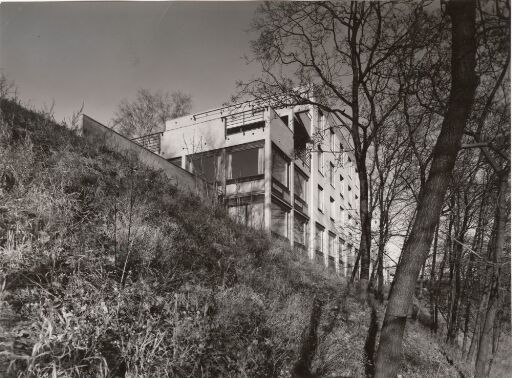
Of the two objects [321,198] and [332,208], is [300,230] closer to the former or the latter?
[321,198]

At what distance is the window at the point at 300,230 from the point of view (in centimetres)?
2084

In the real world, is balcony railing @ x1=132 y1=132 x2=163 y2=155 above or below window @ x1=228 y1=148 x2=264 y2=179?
above

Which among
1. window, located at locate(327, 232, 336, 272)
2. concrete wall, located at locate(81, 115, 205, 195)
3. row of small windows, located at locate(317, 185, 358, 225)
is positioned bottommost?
window, located at locate(327, 232, 336, 272)

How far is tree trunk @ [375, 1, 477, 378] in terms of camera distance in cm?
421

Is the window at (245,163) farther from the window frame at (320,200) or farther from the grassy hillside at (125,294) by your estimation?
the grassy hillside at (125,294)

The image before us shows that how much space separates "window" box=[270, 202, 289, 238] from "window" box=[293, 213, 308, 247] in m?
0.98

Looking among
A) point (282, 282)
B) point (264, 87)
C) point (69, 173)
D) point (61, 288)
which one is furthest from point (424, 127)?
point (61, 288)

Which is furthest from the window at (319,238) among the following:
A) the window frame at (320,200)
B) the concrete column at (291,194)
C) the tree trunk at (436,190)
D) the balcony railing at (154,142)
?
the tree trunk at (436,190)

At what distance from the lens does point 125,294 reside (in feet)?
14.4

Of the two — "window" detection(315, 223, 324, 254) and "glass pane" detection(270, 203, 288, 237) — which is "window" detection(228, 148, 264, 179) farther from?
"window" detection(315, 223, 324, 254)

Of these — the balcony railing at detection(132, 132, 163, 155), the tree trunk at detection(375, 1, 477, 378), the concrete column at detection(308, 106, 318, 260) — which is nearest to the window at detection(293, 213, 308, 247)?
the concrete column at detection(308, 106, 318, 260)

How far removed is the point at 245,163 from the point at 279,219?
3.36 meters

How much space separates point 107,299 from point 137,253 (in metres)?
1.06

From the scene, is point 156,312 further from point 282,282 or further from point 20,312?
point 282,282
